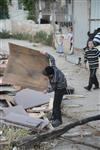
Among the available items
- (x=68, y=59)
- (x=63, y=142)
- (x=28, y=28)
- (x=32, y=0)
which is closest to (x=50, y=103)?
(x=63, y=142)

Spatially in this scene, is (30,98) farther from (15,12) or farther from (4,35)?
(15,12)

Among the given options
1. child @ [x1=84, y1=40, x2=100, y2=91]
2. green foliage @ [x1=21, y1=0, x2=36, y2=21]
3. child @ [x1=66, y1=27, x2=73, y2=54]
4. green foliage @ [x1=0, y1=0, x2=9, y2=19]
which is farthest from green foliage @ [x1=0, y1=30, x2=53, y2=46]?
child @ [x1=84, y1=40, x2=100, y2=91]

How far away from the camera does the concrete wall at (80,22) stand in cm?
2161

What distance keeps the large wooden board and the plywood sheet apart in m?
1.55

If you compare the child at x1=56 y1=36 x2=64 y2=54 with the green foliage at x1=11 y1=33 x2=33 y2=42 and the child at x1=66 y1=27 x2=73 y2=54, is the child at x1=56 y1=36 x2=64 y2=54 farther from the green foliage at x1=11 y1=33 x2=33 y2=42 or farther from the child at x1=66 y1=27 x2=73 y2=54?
the green foliage at x1=11 y1=33 x2=33 y2=42

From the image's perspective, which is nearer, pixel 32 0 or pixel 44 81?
pixel 44 81

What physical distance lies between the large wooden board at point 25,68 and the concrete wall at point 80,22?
6.32 metres

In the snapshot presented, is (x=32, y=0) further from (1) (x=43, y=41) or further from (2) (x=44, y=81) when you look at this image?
(2) (x=44, y=81)

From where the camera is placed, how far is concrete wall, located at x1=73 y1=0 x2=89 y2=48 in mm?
21609

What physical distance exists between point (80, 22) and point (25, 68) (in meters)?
7.28

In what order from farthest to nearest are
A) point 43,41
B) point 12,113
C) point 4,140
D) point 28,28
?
point 28,28 → point 43,41 → point 12,113 → point 4,140

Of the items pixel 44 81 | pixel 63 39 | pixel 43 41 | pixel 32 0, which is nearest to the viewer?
pixel 44 81

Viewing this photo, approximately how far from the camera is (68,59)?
862 inches

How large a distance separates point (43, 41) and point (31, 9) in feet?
40.1
